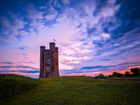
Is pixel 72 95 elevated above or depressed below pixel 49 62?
below

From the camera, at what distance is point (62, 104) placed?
31.9ft

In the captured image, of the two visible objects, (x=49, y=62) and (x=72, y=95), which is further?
(x=49, y=62)

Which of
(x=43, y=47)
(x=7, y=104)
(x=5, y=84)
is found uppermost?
(x=43, y=47)

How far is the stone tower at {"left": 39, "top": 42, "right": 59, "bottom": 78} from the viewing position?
175 feet

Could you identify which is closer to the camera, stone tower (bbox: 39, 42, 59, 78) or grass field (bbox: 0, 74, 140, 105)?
grass field (bbox: 0, 74, 140, 105)

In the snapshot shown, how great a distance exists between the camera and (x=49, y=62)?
54781 millimetres

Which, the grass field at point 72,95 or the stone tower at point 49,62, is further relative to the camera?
the stone tower at point 49,62

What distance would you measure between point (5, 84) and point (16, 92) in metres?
3.15

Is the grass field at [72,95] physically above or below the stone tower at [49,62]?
below

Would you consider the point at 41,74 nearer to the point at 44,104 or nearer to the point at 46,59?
the point at 46,59

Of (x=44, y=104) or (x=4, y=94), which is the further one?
(x=4, y=94)

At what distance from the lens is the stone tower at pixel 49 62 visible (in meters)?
53.3

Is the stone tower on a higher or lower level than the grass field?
higher

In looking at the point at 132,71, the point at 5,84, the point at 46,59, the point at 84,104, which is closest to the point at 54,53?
the point at 46,59
